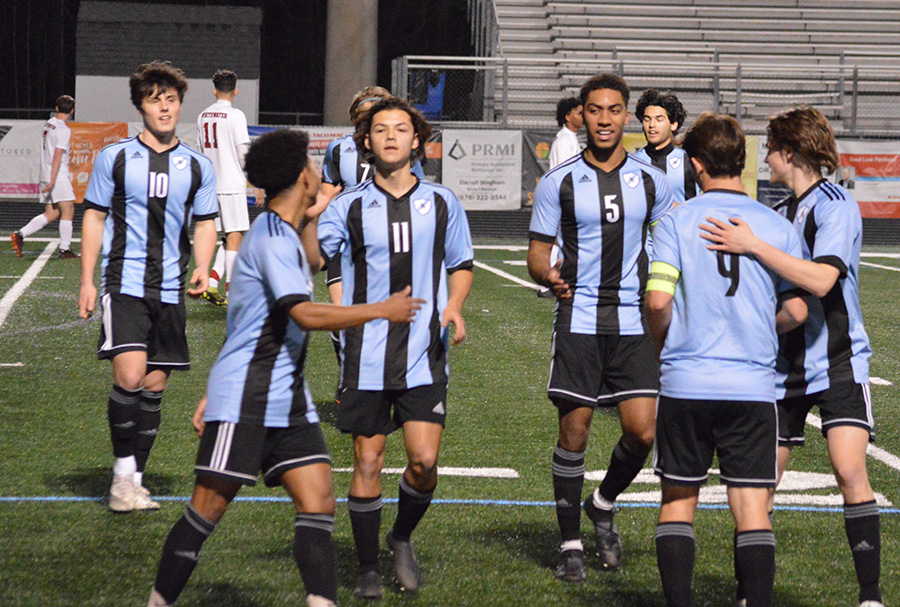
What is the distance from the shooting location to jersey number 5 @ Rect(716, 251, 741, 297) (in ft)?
11.7

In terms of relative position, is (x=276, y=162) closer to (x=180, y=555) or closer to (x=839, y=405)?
(x=180, y=555)

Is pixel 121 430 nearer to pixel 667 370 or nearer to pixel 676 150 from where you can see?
pixel 667 370

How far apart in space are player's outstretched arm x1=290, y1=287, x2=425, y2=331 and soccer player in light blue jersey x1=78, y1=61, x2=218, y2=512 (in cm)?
196

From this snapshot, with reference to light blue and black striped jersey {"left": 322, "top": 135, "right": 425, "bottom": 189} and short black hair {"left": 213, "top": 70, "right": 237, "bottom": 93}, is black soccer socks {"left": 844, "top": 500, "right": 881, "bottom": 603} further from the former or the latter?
short black hair {"left": 213, "top": 70, "right": 237, "bottom": 93}

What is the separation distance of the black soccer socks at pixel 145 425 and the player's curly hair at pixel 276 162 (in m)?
2.13

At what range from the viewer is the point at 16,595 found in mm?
4254

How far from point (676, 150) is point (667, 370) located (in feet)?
12.1

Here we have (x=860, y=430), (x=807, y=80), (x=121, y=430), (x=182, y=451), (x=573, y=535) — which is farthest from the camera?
(x=807, y=80)

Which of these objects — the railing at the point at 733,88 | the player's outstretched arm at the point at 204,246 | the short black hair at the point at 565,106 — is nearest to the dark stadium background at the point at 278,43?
the railing at the point at 733,88

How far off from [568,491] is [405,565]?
71cm

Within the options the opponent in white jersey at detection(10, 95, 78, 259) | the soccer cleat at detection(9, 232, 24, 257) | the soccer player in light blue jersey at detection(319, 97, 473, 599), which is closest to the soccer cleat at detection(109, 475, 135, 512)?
the soccer player in light blue jersey at detection(319, 97, 473, 599)

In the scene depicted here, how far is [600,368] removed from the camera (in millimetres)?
4730

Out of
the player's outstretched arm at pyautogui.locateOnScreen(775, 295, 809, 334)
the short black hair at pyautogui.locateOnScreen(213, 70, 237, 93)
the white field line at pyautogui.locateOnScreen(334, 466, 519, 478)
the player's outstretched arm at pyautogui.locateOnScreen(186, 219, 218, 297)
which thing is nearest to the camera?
the player's outstretched arm at pyautogui.locateOnScreen(775, 295, 809, 334)

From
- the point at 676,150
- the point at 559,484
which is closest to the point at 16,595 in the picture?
the point at 559,484
